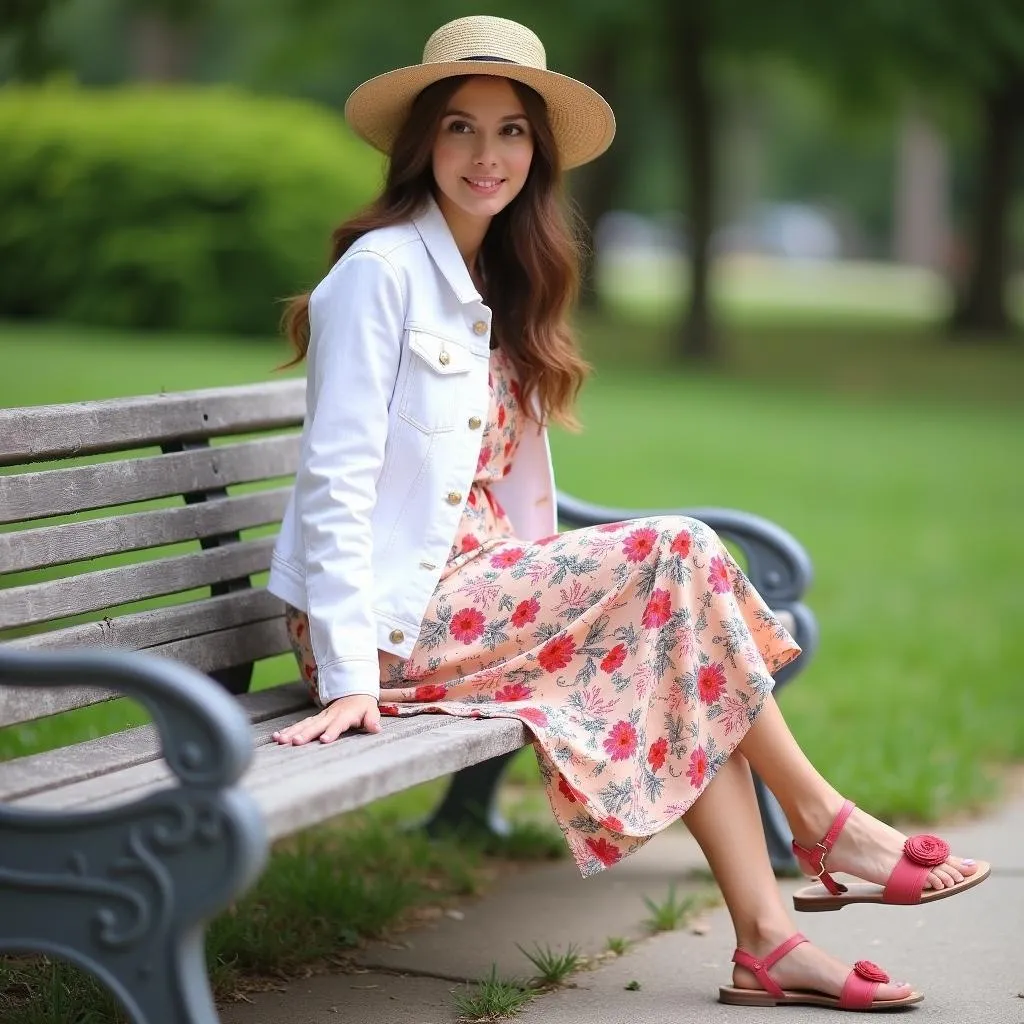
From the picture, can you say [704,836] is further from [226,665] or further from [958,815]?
[958,815]

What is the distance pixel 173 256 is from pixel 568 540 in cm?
1072

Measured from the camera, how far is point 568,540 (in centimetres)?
340

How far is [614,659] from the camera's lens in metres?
3.27

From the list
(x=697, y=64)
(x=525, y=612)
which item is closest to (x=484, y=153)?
(x=525, y=612)

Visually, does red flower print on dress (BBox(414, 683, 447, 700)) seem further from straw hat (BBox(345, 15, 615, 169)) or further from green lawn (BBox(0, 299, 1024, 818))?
green lawn (BBox(0, 299, 1024, 818))

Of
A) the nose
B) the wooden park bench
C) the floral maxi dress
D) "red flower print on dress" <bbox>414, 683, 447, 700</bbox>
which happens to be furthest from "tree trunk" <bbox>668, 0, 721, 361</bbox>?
"red flower print on dress" <bbox>414, 683, 447, 700</bbox>

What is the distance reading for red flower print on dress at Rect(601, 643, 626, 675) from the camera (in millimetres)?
3260

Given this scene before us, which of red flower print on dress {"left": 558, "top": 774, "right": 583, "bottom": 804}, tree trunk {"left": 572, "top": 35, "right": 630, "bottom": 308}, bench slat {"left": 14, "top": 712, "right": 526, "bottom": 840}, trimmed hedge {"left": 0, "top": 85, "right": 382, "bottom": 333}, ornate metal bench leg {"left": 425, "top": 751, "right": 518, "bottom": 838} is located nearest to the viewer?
bench slat {"left": 14, "top": 712, "right": 526, "bottom": 840}

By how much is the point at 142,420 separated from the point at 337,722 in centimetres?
89

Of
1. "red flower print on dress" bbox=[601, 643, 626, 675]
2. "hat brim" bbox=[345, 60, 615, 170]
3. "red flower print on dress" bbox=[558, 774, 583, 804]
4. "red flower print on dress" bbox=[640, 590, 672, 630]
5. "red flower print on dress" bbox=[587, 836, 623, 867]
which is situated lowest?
"red flower print on dress" bbox=[587, 836, 623, 867]

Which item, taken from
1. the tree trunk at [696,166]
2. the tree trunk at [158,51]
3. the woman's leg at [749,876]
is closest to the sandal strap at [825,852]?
the woman's leg at [749,876]

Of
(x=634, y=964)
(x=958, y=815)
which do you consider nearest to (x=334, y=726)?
(x=634, y=964)

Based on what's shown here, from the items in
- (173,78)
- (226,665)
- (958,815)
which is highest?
(173,78)

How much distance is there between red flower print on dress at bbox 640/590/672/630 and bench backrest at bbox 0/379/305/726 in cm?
96
